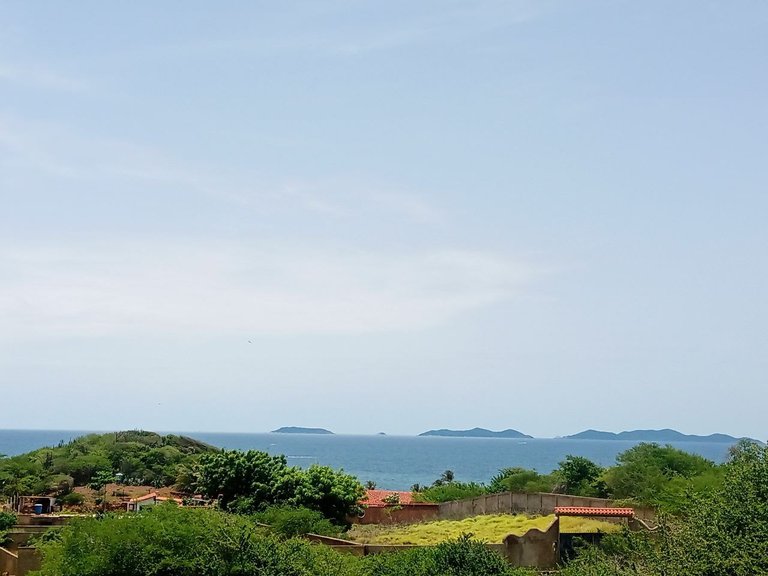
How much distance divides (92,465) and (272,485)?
143 ft

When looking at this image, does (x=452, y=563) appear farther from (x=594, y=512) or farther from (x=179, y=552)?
(x=594, y=512)

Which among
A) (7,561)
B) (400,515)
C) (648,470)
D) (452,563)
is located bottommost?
(7,561)

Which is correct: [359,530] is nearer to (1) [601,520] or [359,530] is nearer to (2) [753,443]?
(1) [601,520]

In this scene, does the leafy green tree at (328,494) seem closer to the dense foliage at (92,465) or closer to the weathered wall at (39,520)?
the weathered wall at (39,520)

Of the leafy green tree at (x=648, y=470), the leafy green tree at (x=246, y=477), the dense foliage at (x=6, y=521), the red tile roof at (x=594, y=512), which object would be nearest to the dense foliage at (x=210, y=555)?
the red tile roof at (x=594, y=512)

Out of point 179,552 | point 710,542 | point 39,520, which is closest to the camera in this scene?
point 710,542

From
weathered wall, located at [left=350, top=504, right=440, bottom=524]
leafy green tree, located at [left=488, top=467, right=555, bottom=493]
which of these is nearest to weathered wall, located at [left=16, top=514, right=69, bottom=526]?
weathered wall, located at [left=350, top=504, right=440, bottom=524]

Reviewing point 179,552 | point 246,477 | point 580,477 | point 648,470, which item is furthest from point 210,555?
point 580,477

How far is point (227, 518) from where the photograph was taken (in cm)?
3603

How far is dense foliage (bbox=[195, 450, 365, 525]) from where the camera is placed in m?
51.9

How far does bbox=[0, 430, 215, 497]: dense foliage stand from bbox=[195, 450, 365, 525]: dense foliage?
863 inches

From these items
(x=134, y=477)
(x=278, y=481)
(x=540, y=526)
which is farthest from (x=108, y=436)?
(x=540, y=526)

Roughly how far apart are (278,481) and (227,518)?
16924 mm

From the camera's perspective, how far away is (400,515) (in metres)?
53.9
